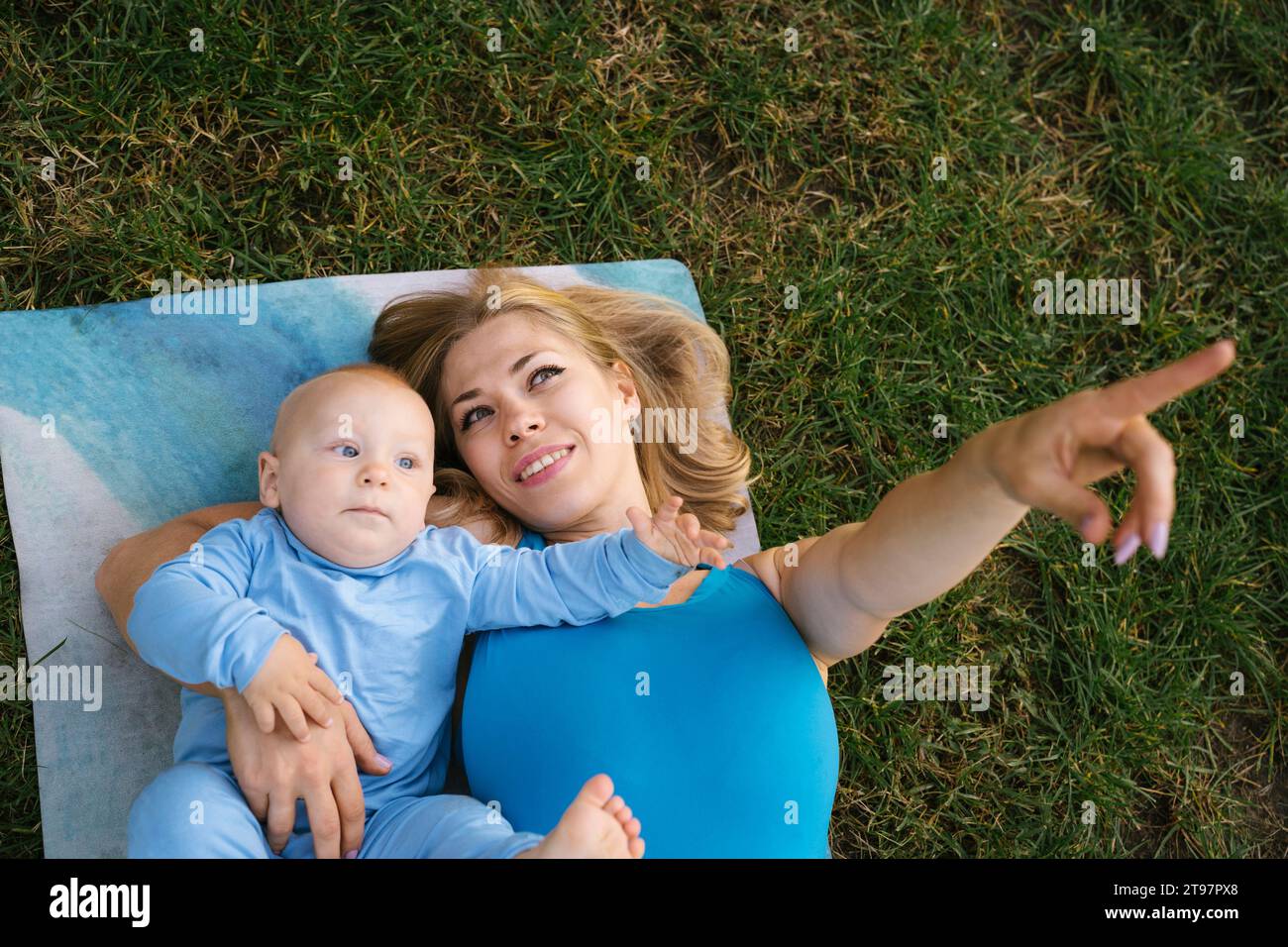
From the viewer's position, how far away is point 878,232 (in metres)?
2.61

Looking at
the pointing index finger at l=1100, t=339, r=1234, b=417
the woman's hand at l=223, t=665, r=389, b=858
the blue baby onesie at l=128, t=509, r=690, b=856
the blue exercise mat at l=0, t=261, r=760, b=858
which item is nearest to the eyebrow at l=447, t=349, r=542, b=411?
the blue baby onesie at l=128, t=509, r=690, b=856

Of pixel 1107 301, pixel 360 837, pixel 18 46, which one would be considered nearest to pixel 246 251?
pixel 18 46

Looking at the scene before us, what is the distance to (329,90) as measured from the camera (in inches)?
95.5

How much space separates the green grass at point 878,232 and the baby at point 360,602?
2.14 feet

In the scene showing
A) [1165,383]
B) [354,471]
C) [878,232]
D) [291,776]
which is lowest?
[291,776]

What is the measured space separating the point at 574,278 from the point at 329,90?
2.34 ft

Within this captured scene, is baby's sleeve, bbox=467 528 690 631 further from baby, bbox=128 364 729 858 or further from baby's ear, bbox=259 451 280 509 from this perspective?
baby's ear, bbox=259 451 280 509

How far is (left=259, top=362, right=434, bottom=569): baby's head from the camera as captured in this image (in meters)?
1.79

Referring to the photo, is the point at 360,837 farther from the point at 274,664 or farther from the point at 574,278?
the point at 574,278

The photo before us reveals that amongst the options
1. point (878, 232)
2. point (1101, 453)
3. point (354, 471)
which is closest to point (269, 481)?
point (354, 471)

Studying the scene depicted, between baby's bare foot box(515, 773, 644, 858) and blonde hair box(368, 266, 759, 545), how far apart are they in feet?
2.09

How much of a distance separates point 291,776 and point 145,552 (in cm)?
59

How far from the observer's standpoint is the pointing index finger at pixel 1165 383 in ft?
4.05

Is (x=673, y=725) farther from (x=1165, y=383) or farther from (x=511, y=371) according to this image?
(x=1165, y=383)
